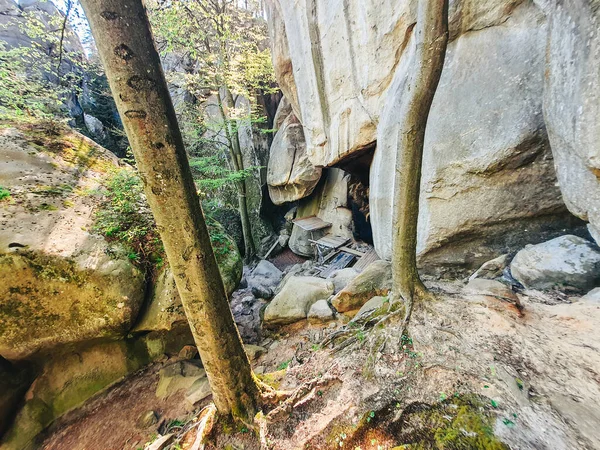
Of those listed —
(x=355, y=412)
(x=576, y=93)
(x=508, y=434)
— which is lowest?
(x=355, y=412)

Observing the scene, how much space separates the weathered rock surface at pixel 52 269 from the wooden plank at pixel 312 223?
29.3 feet

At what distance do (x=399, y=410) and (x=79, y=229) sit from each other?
558cm

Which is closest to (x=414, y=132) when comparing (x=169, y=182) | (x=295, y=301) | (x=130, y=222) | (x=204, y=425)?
(x=169, y=182)

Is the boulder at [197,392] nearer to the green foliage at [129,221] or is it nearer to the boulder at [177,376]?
the boulder at [177,376]

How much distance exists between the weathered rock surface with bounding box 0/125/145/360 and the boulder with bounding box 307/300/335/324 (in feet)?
10.9

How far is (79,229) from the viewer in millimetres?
4113

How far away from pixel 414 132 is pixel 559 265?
287 cm

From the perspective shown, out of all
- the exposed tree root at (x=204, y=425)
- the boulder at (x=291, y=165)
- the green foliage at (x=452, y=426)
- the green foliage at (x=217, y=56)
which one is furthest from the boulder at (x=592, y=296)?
the boulder at (x=291, y=165)

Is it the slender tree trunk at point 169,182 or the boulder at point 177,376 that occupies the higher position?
the slender tree trunk at point 169,182

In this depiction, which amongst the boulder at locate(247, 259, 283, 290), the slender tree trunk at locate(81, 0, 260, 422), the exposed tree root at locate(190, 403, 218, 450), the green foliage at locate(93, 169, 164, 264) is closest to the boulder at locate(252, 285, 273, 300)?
the boulder at locate(247, 259, 283, 290)

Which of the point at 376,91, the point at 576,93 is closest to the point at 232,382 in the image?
the point at 576,93

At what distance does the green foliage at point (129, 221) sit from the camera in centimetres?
441

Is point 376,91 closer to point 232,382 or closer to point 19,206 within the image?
point 232,382

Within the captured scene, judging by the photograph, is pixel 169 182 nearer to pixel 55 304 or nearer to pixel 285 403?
pixel 285 403
